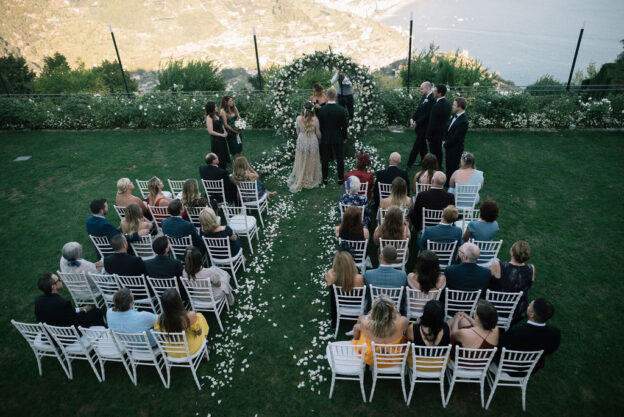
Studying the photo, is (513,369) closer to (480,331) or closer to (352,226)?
(480,331)

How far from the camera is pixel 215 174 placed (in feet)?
22.6

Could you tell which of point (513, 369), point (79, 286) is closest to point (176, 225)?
point (79, 286)

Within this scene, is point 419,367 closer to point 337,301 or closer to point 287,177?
point 337,301

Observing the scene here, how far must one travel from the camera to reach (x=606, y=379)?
4270mm

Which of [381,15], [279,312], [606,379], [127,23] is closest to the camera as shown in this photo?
[606,379]

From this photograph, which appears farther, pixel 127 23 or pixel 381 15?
pixel 127 23

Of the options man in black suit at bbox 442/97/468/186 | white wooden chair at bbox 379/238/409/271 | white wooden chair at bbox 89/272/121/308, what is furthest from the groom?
white wooden chair at bbox 89/272/121/308

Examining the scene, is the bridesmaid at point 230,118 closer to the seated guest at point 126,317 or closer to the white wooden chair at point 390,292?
the seated guest at point 126,317

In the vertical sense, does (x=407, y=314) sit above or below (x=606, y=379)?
above

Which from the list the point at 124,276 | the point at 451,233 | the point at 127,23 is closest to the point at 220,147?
the point at 124,276

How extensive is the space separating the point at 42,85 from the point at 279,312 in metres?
43.6

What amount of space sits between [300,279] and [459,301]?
8.63 ft

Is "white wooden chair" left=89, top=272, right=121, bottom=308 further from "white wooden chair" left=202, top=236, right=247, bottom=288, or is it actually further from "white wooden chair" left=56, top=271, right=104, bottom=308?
"white wooden chair" left=202, top=236, right=247, bottom=288

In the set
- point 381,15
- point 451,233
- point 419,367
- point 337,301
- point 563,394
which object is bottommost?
point 563,394
